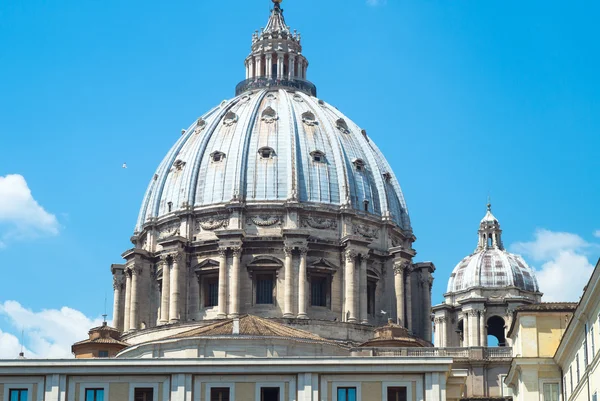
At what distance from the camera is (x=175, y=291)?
122 metres

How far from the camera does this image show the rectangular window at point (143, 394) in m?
67.9

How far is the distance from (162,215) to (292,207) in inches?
493

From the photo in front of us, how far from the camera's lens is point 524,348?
67.0m

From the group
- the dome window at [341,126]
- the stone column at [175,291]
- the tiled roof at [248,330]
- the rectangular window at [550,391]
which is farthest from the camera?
the dome window at [341,126]

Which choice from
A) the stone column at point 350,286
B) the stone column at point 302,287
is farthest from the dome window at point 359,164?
the stone column at point 302,287

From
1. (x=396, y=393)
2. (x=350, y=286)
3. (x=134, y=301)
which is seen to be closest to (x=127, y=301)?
(x=134, y=301)

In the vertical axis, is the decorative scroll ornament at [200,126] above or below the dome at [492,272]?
above

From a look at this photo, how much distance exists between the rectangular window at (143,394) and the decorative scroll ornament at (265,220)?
56.3m

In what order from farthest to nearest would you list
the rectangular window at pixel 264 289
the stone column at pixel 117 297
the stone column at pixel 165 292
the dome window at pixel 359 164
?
the dome window at pixel 359 164 → the stone column at pixel 117 297 → the stone column at pixel 165 292 → the rectangular window at pixel 264 289

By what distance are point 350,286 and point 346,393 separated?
52.7m

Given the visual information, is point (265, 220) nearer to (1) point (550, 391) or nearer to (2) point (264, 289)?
(2) point (264, 289)

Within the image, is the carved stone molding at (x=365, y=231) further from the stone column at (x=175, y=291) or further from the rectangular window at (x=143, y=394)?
the rectangular window at (x=143, y=394)

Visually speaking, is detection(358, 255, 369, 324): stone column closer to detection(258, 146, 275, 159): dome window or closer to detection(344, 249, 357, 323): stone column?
detection(344, 249, 357, 323): stone column

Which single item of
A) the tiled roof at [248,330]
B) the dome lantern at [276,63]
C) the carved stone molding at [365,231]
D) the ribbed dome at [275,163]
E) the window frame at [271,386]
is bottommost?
the window frame at [271,386]
